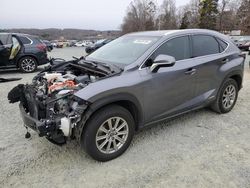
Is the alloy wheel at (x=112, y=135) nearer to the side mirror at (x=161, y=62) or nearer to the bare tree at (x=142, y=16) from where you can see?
the side mirror at (x=161, y=62)

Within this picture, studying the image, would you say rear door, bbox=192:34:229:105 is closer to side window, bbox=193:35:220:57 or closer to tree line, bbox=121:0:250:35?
side window, bbox=193:35:220:57

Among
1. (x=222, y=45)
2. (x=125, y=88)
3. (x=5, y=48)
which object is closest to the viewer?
(x=125, y=88)

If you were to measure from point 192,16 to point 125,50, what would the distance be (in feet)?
206

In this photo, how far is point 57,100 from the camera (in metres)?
3.12

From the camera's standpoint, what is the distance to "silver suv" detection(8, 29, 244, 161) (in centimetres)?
300

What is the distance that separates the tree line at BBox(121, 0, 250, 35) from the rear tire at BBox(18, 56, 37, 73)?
43.7m

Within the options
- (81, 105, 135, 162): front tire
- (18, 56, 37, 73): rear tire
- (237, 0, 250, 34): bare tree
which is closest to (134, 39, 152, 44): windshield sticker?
(81, 105, 135, 162): front tire

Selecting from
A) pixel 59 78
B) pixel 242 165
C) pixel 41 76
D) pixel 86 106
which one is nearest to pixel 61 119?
pixel 86 106

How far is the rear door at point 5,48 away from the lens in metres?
9.17

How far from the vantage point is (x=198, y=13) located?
193ft

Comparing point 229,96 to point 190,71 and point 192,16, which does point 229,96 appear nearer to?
point 190,71

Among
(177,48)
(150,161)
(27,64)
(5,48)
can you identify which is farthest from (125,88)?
(27,64)

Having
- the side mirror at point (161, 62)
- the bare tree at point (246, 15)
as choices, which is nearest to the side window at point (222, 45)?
the side mirror at point (161, 62)

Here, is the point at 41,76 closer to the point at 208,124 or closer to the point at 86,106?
the point at 86,106
